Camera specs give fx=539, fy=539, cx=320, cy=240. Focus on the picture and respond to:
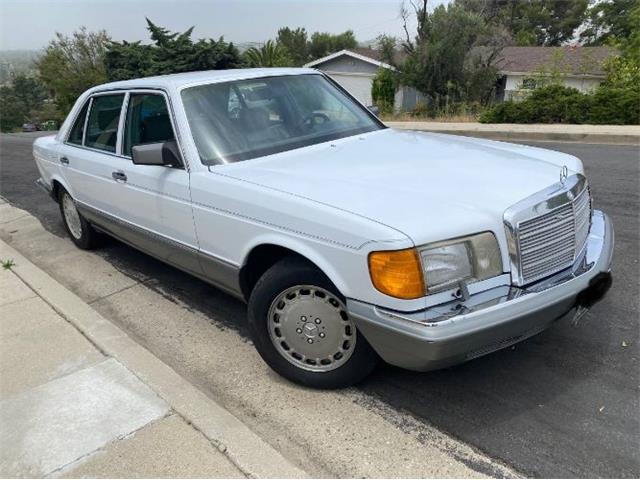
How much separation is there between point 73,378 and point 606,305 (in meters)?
3.49

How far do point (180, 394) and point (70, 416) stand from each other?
1.85 feet

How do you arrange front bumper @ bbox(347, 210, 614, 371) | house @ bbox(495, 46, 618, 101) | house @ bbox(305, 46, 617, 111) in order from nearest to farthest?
front bumper @ bbox(347, 210, 614, 371), house @ bbox(305, 46, 617, 111), house @ bbox(495, 46, 618, 101)

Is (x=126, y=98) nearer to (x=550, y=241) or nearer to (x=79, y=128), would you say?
(x=79, y=128)

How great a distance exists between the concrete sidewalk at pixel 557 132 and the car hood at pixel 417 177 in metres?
8.14

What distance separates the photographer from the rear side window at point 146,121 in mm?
3832

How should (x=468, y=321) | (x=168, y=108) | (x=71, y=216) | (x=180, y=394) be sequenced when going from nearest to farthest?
(x=468, y=321) < (x=180, y=394) < (x=168, y=108) < (x=71, y=216)

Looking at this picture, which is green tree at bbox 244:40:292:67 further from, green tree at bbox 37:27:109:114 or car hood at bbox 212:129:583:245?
car hood at bbox 212:129:583:245

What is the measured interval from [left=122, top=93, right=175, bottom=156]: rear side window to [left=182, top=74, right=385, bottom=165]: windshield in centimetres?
26

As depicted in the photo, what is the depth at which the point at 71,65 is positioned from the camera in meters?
55.9

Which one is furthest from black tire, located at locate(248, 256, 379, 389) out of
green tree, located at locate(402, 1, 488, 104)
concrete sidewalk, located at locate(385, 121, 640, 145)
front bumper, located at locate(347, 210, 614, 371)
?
green tree, located at locate(402, 1, 488, 104)

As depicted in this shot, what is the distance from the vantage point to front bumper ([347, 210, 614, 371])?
7.70ft

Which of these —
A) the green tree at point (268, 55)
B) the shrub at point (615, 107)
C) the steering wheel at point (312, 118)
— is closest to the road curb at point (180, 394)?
the steering wheel at point (312, 118)

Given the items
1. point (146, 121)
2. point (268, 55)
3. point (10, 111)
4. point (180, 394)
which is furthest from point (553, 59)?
point (10, 111)

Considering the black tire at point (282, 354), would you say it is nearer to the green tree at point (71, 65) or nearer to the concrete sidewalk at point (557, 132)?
the concrete sidewalk at point (557, 132)
